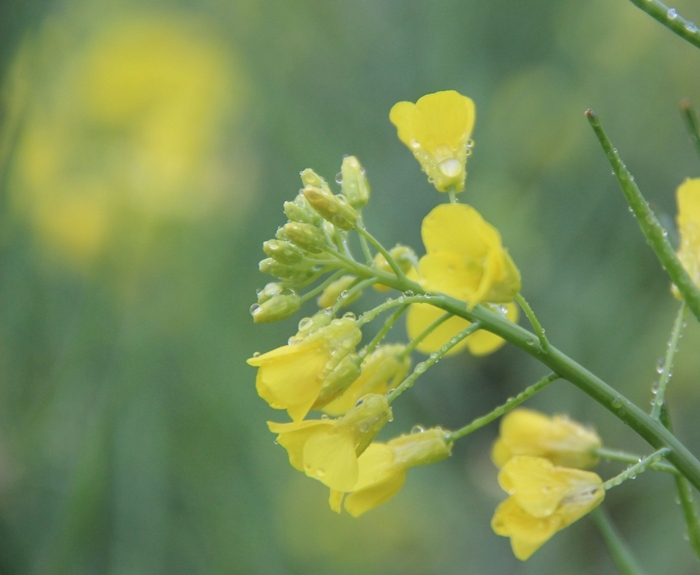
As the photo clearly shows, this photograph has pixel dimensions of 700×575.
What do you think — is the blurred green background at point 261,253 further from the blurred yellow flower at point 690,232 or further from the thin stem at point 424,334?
the blurred yellow flower at point 690,232

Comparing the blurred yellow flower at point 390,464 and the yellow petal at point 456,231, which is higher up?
the yellow petal at point 456,231

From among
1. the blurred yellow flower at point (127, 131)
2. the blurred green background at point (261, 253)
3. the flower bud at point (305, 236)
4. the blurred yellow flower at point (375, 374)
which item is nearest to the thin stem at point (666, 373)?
the blurred yellow flower at point (375, 374)

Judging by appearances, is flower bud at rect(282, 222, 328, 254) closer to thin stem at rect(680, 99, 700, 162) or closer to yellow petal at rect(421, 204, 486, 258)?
yellow petal at rect(421, 204, 486, 258)

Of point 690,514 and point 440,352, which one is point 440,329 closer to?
point 440,352

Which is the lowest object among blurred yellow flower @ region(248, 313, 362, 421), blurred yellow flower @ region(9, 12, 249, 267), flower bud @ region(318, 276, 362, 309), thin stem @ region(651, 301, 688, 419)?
thin stem @ region(651, 301, 688, 419)

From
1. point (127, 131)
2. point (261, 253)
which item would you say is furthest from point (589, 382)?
point (127, 131)

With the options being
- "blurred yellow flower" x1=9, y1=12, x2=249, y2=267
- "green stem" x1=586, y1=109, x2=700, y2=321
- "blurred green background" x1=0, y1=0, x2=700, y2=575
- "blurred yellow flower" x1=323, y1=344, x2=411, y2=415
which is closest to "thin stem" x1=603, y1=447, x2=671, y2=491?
"green stem" x1=586, y1=109, x2=700, y2=321
